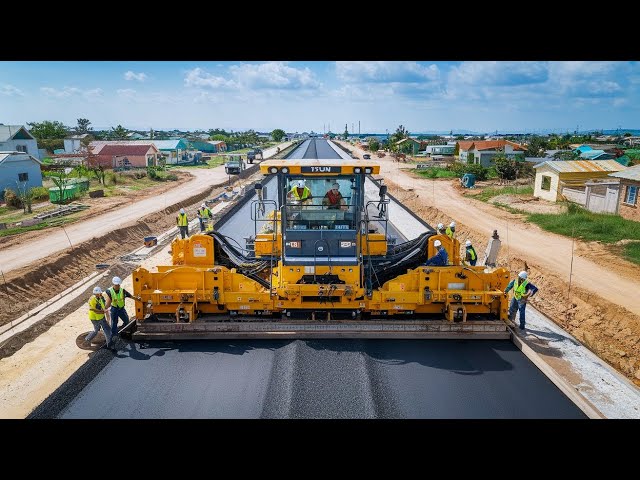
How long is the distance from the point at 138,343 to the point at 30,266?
6069 millimetres

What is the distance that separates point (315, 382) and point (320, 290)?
1518mm

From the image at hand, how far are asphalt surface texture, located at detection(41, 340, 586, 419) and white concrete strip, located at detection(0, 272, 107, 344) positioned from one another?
2.51 meters

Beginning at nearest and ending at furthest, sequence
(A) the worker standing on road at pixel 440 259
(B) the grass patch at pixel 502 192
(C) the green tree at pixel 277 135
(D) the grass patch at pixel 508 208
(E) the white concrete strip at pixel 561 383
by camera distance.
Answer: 1. (E) the white concrete strip at pixel 561 383
2. (A) the worker standing on road at pixel 440 259
3. (D) the grass patch at pixel 508 208
4. (B) the grass patch at pixel 502 192
5. (C) the green tree at pixel 277 135

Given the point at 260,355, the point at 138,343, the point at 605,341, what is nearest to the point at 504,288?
the point at 605,341

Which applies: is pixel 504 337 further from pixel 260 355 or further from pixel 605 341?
pixel 260 355

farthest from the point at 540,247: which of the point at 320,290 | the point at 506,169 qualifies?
the point at 506,169

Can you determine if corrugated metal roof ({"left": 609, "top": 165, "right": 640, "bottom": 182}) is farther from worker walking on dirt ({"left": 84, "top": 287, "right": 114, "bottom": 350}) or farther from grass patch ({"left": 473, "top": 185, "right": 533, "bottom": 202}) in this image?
worker walking on dirt ({"left": 84, "top": 287, "right": 114, "bottom": 350})

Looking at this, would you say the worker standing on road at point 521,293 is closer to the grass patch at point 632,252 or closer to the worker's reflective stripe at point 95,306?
the grass patch at point 632,252

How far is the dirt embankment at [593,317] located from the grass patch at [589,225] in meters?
1.51

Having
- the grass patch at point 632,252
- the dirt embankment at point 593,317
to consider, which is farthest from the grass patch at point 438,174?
the dirt embankment at point 593,317

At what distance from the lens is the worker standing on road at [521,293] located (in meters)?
7.59

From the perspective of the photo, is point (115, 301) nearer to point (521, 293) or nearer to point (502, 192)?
point (521, 293)

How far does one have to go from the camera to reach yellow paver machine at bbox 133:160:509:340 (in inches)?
278
